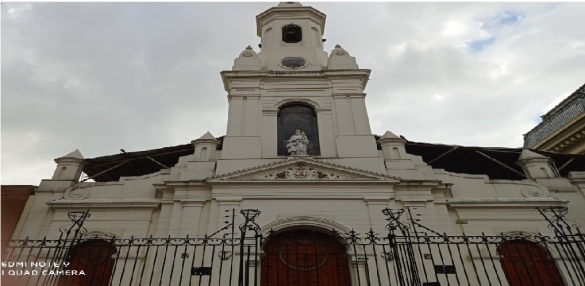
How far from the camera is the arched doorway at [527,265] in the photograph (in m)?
11.7

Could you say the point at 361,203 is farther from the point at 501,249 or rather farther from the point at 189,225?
the point at 189,225

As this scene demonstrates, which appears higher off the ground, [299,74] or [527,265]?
[299,74]

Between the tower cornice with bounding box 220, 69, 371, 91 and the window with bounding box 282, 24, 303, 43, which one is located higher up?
the window with bounding box 282, 24, 303, 43

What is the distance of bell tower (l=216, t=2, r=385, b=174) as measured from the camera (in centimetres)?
1468

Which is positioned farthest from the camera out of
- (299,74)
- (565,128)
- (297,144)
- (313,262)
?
(565,128)

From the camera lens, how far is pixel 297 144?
14.8 m

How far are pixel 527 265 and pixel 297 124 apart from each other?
9.42 metres

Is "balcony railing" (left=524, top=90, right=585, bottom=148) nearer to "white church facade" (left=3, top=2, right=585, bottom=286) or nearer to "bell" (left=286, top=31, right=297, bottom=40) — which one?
"white church facade" (left=3, top=2, right=585, bottom=286)

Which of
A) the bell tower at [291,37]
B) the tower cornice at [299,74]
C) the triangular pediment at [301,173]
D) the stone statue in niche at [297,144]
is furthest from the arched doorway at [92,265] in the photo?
the bell tower at [291,37]

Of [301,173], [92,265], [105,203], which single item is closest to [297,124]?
[301,173]

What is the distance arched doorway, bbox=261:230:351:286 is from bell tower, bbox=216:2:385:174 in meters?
3.07

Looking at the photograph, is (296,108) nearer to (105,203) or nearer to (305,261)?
(305,261)

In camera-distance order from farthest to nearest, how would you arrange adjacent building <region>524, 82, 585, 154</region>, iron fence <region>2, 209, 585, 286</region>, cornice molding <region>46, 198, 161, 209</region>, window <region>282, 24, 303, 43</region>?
window <region>282, 24, 303, 43</region> → adjacent building <region>524, 82, 585, 154</region> → cornice molding <region>46, 198, 161, 209</region> → iron fence <region>2, 209, 585, 286</region>

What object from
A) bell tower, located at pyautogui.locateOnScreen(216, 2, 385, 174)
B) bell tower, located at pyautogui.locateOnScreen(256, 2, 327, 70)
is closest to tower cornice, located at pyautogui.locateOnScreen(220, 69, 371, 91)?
bell tower, located at pyautogui.locateOnScreen(216, 2, 385, 174)
